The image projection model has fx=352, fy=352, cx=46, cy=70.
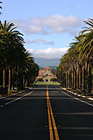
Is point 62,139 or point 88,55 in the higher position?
point 88,55

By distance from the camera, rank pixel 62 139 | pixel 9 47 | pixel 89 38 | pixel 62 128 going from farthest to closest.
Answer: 1. pixel 9 47
2. pixel 89 38
3. pixel 62 128
4. pixel 62 139

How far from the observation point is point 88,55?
1984 inches

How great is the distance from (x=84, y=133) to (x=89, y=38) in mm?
37506

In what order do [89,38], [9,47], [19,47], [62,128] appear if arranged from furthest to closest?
[19,47] → [9,47] → [89,38] → [62,128]

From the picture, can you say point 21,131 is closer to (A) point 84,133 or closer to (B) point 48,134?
(B) point 48,134

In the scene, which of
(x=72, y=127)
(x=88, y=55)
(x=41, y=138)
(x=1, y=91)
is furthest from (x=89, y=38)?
(x=41, y=138)

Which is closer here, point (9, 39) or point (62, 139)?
point (62, 139)

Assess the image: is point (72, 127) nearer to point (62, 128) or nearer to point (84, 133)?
point (62, 128)

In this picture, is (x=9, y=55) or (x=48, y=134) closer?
(x=48, y=134)

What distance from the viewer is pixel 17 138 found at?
477 inches

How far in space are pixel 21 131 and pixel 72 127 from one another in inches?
97.9

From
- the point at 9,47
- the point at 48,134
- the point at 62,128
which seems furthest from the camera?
the point at 9,47

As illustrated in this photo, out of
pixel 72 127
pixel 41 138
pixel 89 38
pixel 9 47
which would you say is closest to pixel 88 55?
pixel 89 38

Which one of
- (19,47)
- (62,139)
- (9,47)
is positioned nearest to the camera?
(62,139)
